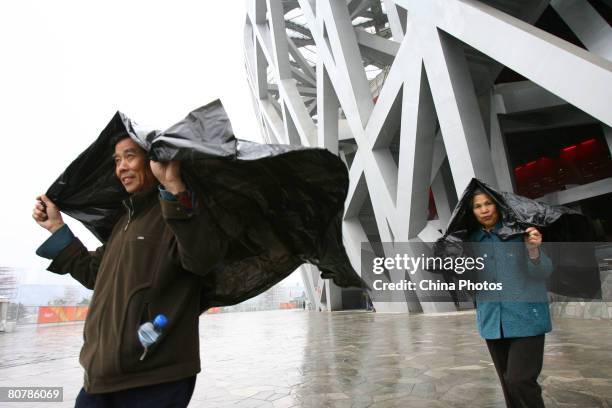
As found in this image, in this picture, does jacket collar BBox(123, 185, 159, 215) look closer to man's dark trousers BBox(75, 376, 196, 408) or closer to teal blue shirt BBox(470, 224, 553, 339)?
man's dark trousers BBox(75, 376, 196, 408)

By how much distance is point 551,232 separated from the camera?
269 centimetres

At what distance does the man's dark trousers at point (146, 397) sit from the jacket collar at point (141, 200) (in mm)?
799

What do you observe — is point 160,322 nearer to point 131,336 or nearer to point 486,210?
point 131,336

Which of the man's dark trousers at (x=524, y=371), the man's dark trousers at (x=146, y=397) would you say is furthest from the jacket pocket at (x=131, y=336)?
the man's dark trousers at (x=524, y=371)

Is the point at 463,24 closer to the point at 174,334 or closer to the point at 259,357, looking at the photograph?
the point at 259,357

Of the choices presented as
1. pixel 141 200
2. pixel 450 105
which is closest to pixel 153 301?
pixel 141 200

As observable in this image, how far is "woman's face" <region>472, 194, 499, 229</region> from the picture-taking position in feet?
8.95

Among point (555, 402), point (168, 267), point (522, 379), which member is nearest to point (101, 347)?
point (168, 267)

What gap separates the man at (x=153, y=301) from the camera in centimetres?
152

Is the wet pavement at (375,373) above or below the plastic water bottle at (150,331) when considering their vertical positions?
below

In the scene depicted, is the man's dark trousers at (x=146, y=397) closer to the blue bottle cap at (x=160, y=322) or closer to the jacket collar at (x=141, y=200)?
the blue bottle cap at (x=160, y=322)

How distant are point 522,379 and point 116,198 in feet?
8.49

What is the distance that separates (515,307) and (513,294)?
102 mm

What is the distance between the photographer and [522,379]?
2.24 m
